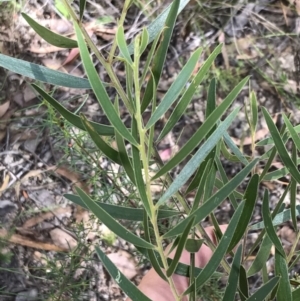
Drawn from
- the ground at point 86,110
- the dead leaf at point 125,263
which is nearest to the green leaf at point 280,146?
the ground at point 86,110

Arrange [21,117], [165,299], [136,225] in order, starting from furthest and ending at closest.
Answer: [21,117], [136,225], [165,299]

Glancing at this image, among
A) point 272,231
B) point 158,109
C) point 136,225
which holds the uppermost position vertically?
point 158,109

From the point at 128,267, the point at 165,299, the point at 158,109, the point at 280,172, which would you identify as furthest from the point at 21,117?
the point at 158,109

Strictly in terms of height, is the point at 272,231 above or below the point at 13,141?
above

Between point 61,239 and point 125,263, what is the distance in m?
0.23

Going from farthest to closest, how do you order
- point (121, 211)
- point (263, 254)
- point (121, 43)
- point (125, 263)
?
point (125, 263)
point (263, 254)
point (121, 211)
point (121, 43)

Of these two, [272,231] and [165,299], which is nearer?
[272,231]

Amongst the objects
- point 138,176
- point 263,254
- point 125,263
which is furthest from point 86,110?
point 138,176

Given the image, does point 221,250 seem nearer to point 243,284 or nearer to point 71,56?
point 243,284

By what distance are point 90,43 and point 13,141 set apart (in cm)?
122

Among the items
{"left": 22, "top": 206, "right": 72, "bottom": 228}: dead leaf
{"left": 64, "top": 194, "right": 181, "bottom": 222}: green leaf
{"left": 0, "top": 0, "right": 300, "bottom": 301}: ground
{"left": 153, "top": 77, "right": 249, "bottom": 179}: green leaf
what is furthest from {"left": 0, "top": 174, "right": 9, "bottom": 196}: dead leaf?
{"left": 153, "top": 77, "right": 249, "bottom": 179}: green leaf

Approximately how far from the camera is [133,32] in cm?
172

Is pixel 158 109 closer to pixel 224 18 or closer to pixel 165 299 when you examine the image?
pixel 165 299

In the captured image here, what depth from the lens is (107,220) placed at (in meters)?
0.48
